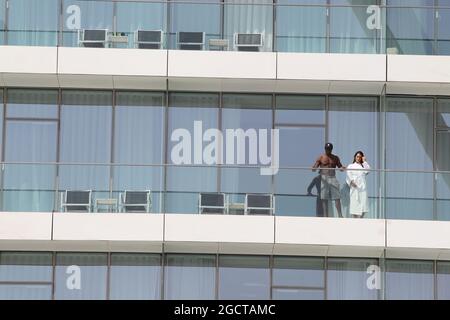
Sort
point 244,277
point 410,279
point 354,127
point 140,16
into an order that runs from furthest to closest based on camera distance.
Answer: point 354,127, point 140,16, point 410,279, point 244,277

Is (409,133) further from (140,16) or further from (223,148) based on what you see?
(140,16)

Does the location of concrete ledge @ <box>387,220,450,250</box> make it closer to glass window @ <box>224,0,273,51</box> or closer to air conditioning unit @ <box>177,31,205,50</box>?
glass window @ <box>224,0,273,51</box>

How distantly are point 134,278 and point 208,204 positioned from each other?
211 centimetres

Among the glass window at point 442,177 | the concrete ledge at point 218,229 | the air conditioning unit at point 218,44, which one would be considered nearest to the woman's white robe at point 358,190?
the glass window at point 442,177

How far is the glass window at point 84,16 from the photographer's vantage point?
51781 mm

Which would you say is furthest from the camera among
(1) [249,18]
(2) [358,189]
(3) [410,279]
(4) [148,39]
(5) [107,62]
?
(1) [249,18]

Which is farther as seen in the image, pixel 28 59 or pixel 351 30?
pixel 351 30

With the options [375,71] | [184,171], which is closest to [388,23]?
[375,71]

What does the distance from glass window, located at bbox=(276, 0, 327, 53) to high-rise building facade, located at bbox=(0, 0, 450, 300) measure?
0.04 meters

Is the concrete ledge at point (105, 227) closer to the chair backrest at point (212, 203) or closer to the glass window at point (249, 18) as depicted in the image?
the chair backrest at point (212, 203)

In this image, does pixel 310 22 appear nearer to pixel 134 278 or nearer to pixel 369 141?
pixel 369 141

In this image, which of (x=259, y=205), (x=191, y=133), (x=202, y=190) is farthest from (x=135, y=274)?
(x=191, y=133)

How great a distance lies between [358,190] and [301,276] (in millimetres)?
2048

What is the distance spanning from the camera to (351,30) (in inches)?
2053
